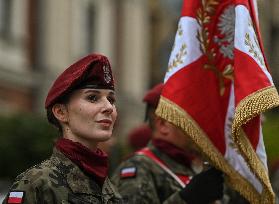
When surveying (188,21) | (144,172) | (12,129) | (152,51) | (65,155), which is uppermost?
(188,21)

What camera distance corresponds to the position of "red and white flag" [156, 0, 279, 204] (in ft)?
15.0

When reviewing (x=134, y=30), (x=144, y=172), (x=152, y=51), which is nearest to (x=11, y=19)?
(x=134, y=30)

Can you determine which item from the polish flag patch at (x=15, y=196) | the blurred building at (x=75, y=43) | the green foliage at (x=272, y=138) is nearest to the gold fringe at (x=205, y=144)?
the polish flag patch at (x=15, y=196)

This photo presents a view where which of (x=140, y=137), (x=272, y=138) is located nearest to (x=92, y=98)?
(x=140, y=137)

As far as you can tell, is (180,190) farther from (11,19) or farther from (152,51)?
(152,51)

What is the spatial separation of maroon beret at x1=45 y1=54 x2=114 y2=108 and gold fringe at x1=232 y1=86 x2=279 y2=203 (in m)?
0.70

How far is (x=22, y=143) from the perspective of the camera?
16250 millimetres

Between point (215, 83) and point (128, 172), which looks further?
point (128, 172)

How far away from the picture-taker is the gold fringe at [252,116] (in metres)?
4.30

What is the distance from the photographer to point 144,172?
5016mm

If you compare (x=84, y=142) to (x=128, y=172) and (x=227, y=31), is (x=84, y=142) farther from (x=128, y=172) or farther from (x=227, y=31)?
(x=227, y=31)

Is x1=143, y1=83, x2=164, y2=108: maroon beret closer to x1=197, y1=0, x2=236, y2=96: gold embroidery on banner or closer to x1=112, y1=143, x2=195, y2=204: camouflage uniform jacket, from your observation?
x1=112, y1=143, x2=195, y2=204: camouflage uniform jacket

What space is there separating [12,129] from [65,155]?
1253cm

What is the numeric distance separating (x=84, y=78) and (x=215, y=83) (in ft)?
3.92
